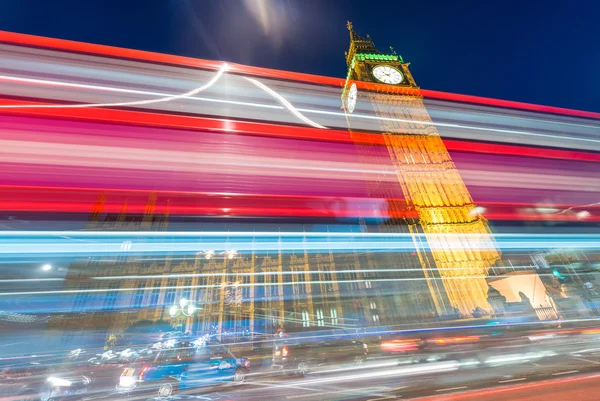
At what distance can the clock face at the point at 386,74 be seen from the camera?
17.3 m

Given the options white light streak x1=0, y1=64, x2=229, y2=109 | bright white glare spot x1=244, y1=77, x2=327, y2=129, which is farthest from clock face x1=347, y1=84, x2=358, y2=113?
white light streak x1=0, y1=64, x2=229, y2=109

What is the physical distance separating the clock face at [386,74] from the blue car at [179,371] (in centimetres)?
1794

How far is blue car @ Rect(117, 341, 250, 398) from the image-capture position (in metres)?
4.38

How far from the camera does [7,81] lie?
7.05ft

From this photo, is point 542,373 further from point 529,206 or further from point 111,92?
point 111,92

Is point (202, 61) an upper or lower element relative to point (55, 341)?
upper

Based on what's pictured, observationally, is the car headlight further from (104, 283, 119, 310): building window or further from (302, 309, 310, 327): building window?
(302, 309, 310, 327): building window

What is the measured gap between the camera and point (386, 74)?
1852 centimetres

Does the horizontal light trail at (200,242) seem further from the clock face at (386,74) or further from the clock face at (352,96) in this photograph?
the clock face at (386,74)

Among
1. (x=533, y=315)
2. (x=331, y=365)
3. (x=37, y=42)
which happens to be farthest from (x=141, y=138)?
(x=533, y=315)

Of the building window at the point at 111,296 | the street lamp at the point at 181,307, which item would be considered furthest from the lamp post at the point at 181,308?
the building window at the point at 111,296

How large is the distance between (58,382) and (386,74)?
70.4 ft

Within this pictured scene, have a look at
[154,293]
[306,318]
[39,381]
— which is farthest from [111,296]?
[306,318]

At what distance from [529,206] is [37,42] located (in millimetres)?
5892
